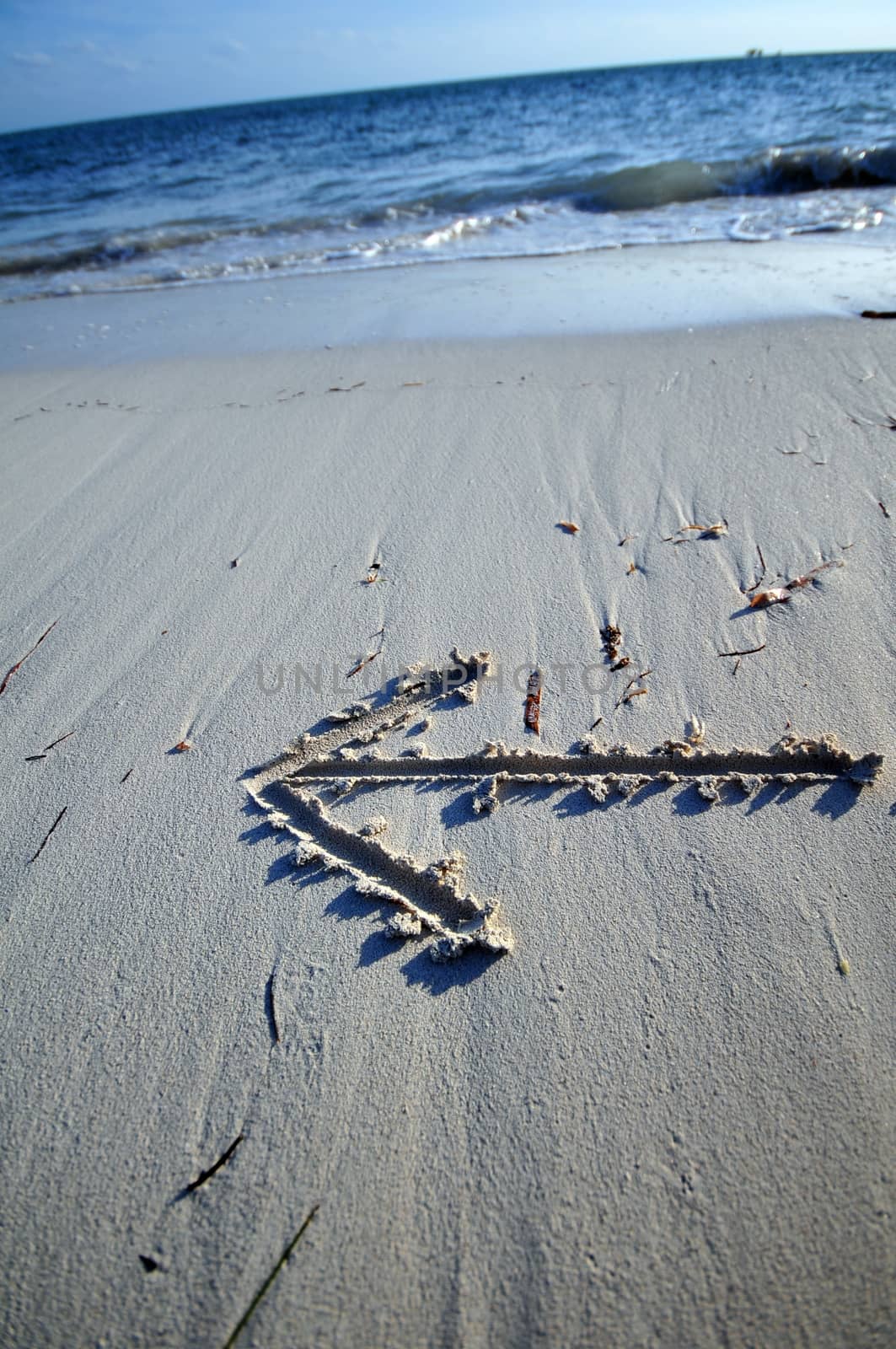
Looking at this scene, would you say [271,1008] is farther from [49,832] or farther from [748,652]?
[748,652]

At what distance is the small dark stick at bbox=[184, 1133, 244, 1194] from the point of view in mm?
1137

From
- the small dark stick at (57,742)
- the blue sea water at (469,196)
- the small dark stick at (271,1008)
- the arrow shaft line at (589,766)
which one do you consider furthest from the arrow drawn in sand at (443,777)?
the blue sea water at (469,196)

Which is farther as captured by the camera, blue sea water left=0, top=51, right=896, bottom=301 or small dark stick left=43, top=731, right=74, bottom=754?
blue sea water left=0, top=51, right=896, bottom=301

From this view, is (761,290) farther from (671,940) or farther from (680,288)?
(671,940)

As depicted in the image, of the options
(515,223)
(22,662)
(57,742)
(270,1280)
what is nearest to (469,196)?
(515,223)

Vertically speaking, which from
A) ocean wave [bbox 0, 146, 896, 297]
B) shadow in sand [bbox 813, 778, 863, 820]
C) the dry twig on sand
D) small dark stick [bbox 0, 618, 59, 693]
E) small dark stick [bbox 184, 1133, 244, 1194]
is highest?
ocean wave [bbox 0, 146, 896, 297]

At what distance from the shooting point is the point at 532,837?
5.16 ft

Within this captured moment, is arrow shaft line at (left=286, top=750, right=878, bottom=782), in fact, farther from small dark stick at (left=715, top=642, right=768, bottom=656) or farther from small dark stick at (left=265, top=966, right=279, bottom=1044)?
small dark stick at (left=265, top=966, right=279, bottom=1044)

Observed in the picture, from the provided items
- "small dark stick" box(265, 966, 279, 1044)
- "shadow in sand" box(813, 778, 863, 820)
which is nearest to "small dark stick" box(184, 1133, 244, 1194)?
"small dark stick" box(265, 966, 279, 1044)

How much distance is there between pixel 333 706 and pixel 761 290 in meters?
4.06

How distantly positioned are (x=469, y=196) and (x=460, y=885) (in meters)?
9.13

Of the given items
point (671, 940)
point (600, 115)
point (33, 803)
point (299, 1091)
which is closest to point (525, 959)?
point (671, 940)

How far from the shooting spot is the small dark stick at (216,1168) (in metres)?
1.14

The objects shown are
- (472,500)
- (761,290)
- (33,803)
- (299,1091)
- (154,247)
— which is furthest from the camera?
(154,247)
